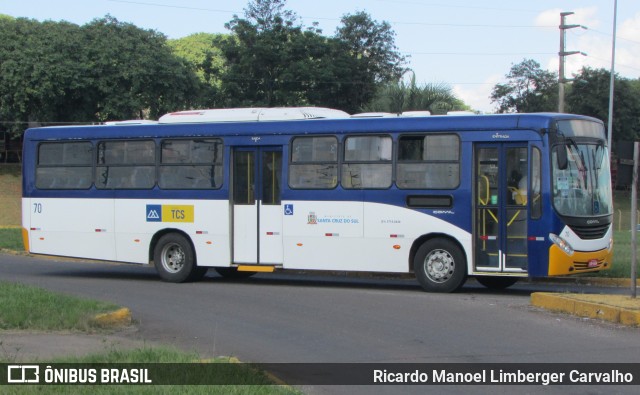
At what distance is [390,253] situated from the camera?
15.9 meters

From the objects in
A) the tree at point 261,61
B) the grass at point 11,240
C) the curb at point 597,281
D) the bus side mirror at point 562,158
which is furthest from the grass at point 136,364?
the tree at point 261,61

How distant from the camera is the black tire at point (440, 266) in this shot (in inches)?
604

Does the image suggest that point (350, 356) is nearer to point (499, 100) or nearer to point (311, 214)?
point (311, 214)

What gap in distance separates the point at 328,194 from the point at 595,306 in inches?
233

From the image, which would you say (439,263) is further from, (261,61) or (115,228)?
(261,61)

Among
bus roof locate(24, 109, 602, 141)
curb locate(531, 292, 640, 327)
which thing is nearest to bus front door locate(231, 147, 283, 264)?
bus roof locate(24, 109, 602, 141)

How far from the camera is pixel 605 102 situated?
69750 mm

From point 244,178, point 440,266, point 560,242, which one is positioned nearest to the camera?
point 560,242

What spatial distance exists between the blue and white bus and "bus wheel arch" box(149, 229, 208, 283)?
0.10 feet

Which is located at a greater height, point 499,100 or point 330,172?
point 499,100

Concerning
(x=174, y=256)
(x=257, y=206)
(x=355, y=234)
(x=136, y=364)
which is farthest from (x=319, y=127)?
(x=136, y=364)

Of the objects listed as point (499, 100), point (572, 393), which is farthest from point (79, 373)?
point (499, 100)

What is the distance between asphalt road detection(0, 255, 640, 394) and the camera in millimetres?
9875

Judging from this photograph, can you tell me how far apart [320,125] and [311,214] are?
1717 millimetres
